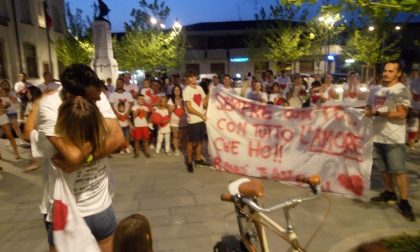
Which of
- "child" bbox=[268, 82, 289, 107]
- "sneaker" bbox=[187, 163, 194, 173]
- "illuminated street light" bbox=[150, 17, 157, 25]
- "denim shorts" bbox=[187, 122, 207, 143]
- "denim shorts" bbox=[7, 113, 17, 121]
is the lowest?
"sneaker" bbox=[187, 163, 194, 173]

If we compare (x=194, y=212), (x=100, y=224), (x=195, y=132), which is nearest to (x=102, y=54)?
(x=195, y=132)

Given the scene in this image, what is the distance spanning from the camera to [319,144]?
5641 millimetres

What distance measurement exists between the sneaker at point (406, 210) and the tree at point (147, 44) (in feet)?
73.3

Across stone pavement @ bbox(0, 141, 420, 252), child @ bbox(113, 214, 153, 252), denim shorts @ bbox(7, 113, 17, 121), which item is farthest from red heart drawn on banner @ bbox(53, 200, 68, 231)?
denim shorts @ bbox(7, 113, 17, 121)

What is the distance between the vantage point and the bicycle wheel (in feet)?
9.30

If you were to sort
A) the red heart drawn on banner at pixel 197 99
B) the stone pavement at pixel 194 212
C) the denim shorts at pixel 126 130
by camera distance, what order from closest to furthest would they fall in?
the stone pavement at pixel 194 212 < the red heart drawn on banner at pixel 197 99 < the denim shorts at pixel 126 130

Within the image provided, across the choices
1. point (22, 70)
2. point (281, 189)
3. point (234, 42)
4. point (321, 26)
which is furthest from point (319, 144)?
point (234, 42)

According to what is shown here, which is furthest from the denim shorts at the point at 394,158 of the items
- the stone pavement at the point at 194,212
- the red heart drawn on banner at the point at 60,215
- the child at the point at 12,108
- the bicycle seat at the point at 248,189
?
the child at the point at 12,108

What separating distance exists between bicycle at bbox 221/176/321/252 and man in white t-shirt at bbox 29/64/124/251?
0.94 meters

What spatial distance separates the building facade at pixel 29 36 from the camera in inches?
792

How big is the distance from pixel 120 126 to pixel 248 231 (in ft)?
4.35

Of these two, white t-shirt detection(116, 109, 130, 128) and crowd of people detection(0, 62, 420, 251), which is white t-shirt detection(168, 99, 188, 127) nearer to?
crowd of people detection(0, 62, 420, 251)

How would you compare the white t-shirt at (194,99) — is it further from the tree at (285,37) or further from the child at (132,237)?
the tree at (285,37)

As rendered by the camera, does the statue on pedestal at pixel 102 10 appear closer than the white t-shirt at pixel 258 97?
No
